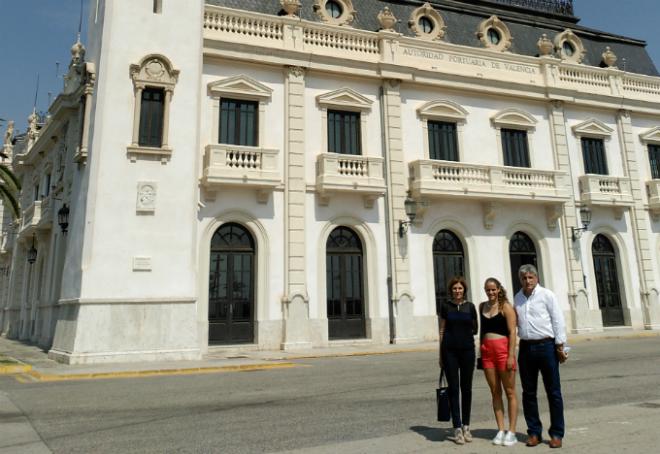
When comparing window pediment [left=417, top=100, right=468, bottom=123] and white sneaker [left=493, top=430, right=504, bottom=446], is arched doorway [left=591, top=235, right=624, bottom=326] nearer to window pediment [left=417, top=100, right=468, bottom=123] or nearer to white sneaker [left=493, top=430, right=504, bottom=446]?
window pediment [left=417, top=100, right=468, bottom=123]

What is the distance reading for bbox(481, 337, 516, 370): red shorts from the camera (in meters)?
5.43

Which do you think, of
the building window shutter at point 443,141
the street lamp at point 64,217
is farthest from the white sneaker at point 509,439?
the building window shutter at point 443,141

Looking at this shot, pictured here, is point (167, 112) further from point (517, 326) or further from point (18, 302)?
point (18, 302)

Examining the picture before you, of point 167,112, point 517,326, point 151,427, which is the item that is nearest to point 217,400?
point 151,427

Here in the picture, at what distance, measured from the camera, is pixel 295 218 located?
17875mm

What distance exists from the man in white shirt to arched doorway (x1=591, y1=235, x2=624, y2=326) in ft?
63.7

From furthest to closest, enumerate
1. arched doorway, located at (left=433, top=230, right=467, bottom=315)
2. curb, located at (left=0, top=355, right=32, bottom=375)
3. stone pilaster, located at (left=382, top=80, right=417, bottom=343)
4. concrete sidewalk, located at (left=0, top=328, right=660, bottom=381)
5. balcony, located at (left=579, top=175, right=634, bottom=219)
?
balcony, located at (left=579, top=175, right=634, bottom=219), arched doorway, located at (left=433, top=230, right=467, bottom=315), stone pilaster, located at (left=382, top=80, right=417, bottom=343), curb, located at (left=0, top=355, right=32, bottom=375), concrete sidewalk, located at (left=0, top=328, right=660, bottom=381)

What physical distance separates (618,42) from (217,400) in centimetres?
2838

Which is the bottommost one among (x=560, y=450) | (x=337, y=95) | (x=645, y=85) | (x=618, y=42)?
(x=560, y=450)

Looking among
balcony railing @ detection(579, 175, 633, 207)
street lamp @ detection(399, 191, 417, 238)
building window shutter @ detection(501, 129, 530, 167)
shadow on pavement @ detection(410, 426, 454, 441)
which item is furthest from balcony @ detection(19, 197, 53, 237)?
balcony railing @ detection(579, 175, 633, 207)

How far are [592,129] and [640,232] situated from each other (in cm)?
513

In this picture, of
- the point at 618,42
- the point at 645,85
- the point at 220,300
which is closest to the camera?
the point at 220,300

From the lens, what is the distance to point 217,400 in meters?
8.47

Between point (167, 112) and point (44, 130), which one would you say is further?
point (44, 130)
